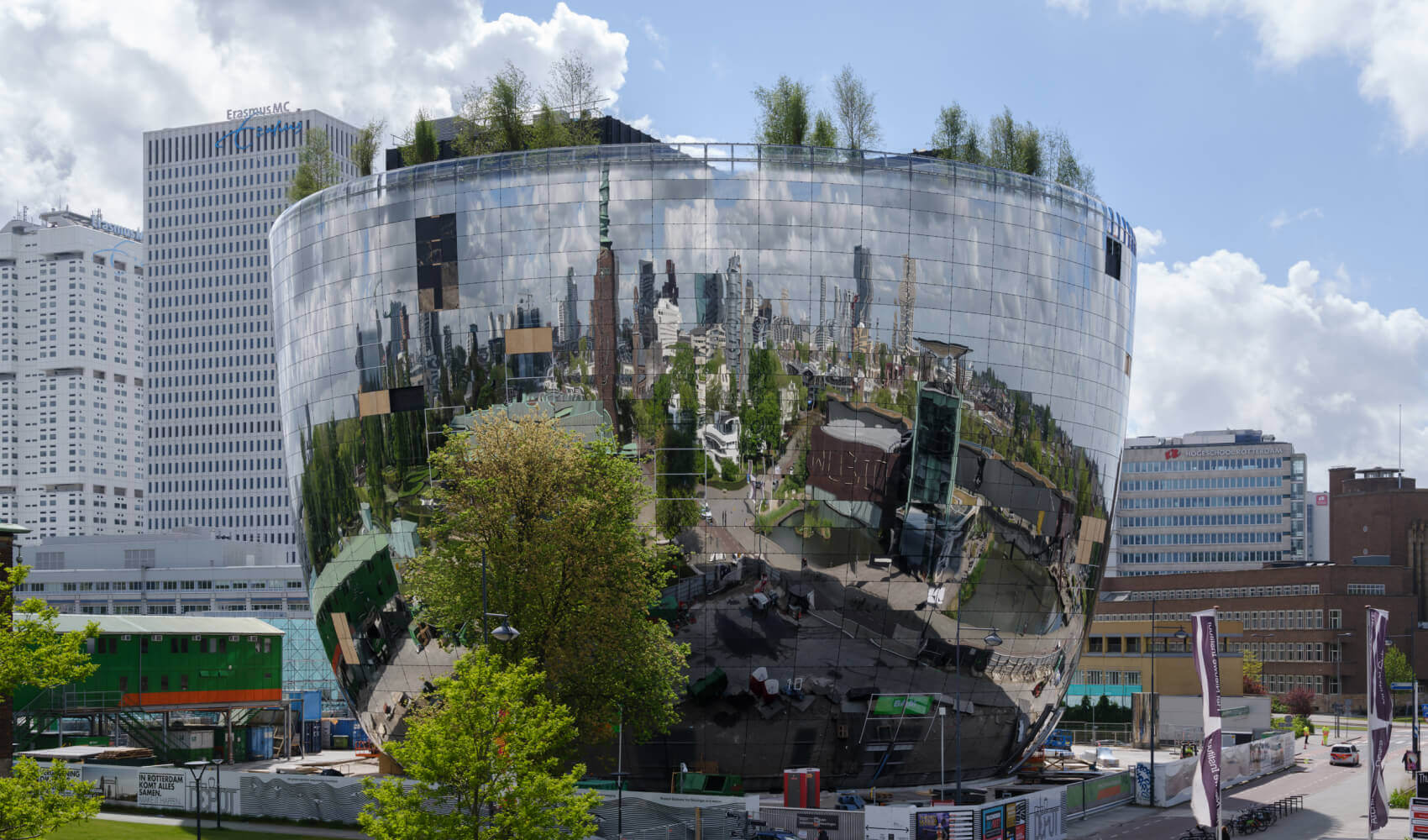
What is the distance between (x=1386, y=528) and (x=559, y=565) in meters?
151

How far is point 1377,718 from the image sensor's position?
47375 mm

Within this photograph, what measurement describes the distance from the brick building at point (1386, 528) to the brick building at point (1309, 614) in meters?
8.39

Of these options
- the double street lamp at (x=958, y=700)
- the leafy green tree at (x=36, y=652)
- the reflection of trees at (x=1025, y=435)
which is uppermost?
the reflection of trees at (x=1025, y=435)

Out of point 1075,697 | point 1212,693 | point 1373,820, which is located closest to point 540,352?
point 1212,693

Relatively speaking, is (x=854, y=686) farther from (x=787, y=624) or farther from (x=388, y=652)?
(x=388, y=652)

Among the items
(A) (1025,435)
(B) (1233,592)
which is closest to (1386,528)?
(B) (1233,592)

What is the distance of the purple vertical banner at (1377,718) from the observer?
45781 mm

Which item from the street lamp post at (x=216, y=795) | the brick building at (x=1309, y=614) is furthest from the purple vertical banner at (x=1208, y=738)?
the brick building at (x=1309, y=614)

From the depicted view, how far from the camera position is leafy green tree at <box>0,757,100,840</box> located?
3362cm

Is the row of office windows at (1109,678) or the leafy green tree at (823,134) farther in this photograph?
the row of office windows at (1109,678)

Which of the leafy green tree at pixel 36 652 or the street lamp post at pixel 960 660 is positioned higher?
the leafy green tree at pixel 36 652

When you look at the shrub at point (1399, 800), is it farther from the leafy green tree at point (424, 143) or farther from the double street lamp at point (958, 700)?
the leafy green tree at point (424, 143)

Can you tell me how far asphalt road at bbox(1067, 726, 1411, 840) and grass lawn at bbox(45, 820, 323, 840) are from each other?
28.1 metres

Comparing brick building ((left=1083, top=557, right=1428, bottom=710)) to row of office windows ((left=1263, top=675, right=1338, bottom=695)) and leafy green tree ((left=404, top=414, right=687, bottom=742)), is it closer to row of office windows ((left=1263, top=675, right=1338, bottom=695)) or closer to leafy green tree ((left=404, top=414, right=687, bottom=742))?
row of office windows ((left=1263, top=675, right=1338, bottom=695))
